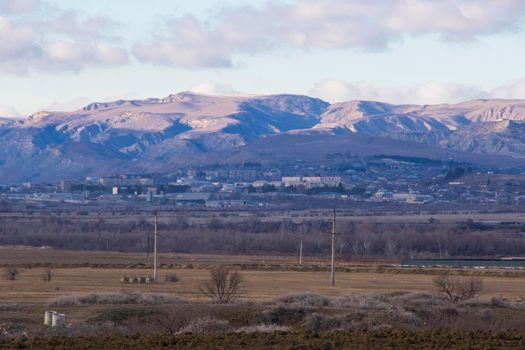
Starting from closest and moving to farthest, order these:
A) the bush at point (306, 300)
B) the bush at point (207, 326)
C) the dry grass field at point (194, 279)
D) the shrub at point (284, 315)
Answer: the bush at point (207, 326) < the shrub at point (284, 315) < the bush at point (306, 300) < the dry grass field at point (194, 279)

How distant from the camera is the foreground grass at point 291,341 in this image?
3114 cm

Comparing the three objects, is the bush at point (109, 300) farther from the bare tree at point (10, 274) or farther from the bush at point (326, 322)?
the bare tree at point (10, 274)

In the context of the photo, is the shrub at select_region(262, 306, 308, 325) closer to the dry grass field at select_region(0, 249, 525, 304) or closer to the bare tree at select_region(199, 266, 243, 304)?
the bare tree at select_region(199, 266, 243, 304)

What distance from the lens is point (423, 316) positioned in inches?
1797

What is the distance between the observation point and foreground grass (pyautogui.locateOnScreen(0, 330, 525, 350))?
1226 inches

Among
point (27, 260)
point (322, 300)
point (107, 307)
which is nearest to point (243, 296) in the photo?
point (322, 300)

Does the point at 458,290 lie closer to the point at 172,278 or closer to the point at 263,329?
the point at 172,278

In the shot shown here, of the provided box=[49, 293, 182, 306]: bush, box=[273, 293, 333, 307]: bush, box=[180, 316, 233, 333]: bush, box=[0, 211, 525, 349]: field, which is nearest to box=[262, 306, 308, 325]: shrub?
box=[0, 211, 525, 349]: field

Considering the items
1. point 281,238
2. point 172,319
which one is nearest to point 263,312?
point 172,319

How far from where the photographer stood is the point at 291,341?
32.5 m

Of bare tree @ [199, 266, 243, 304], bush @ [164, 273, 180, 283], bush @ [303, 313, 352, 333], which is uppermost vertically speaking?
bush @ [303, 313, 352, 333]

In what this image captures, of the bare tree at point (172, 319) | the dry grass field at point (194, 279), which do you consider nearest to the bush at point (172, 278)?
the dry grass field at point (194, 279)

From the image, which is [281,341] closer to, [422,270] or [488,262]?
[422,270]

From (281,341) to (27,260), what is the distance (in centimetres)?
6743
